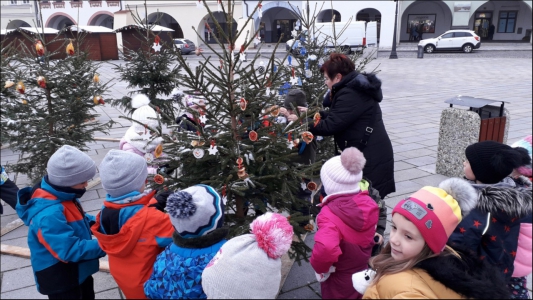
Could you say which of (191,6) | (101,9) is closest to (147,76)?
(191,6)

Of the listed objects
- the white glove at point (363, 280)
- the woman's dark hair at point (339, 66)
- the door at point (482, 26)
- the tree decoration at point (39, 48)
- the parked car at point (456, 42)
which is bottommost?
the white glove at point (363, 280)

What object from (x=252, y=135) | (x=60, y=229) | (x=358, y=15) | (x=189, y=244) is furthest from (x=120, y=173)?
(x=358, y=15)

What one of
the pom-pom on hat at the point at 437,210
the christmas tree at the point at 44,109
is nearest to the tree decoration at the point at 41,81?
the christmas tree at the point at 44,109

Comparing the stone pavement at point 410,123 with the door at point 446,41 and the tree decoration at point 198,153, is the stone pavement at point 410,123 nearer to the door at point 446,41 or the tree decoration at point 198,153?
the tree decoration at point 198,153

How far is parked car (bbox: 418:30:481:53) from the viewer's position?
27766mm

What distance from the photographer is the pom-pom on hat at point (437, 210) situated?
67.4 inches

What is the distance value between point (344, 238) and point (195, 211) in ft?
3.52

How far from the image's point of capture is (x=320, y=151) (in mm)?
5715

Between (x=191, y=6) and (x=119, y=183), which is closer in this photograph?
(x=119, y=183)

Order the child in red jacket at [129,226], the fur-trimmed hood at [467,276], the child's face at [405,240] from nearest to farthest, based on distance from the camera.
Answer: the fur-trimmed hood at [467,276] → the child's face at [405,240] → the child in red jacket at [129,226]

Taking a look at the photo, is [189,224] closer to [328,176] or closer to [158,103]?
[328,176]

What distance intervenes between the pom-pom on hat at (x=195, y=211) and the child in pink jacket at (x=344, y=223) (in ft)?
2.43

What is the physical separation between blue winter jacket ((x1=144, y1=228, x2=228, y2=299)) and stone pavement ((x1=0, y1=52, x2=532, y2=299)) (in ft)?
3.07

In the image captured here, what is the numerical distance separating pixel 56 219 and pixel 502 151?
8.72 ft
